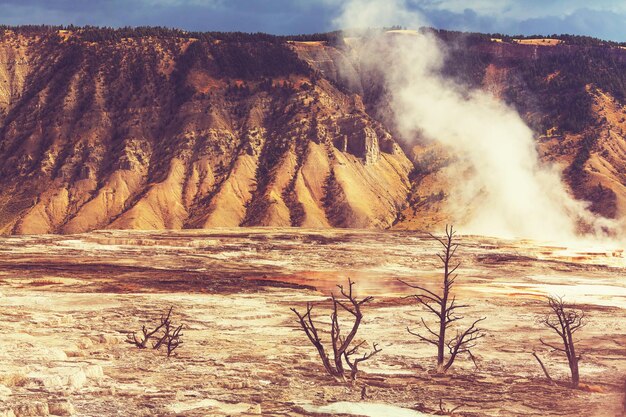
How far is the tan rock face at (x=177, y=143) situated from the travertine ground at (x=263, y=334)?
37567mm

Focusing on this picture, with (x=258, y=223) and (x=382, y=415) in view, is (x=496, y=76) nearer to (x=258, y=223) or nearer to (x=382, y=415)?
(x=258, y=223)

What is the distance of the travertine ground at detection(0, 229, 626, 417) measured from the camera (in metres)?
21.1

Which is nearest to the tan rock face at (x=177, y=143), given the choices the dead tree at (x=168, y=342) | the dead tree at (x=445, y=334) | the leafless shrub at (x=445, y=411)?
the dead tree at (x=445, y=334)

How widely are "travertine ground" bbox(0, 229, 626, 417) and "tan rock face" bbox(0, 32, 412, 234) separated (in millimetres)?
37567

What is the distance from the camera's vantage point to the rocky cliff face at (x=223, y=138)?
4860 inches

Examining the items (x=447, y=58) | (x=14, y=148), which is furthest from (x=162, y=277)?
(x=447, y=58)

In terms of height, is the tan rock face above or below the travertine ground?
above

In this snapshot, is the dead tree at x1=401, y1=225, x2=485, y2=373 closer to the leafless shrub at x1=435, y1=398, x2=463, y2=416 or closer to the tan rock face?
the leafless shrub at x1=435, y1=398, x2=463, y2=416

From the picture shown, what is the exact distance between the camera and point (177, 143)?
139125 millimetres

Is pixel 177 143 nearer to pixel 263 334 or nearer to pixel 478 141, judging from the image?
pixel 478 141

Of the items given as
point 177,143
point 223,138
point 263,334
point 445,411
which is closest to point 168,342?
point 263,334

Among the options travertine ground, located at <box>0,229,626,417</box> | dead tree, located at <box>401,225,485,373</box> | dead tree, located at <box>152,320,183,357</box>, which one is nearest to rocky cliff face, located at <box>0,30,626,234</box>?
travertine ground, located at <box>0,229,626,417</box>

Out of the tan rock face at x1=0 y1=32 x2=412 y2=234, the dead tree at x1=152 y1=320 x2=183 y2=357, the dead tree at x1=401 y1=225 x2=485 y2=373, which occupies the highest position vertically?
the tan rock face at x1=0 y1=32 x2=412 y2=234

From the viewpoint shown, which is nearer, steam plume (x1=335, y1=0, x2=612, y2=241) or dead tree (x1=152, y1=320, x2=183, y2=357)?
dead tree (x1=152, y1=320, x2=183, y2=357)
